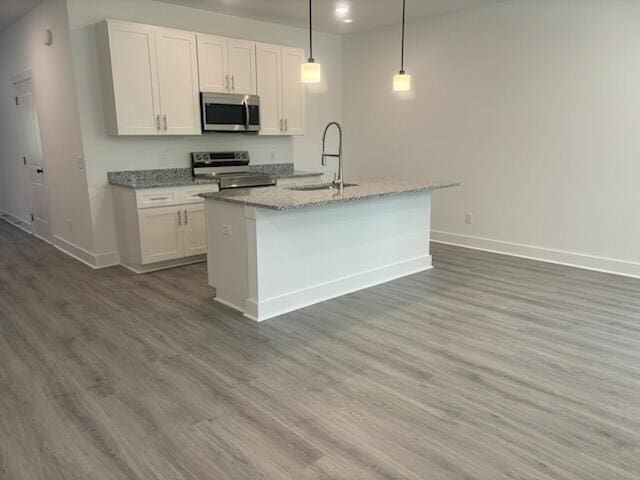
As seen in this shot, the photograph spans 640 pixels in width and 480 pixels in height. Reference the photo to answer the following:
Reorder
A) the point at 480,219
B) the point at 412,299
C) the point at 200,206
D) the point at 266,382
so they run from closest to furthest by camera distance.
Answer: the point at 266,382 → the point at 412,299 → the point at 200,206 → the point at 480,219

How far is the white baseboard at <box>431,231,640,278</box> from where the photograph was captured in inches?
176

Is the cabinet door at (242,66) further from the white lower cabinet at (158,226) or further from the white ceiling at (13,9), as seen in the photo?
the white ceiling at (13,9)

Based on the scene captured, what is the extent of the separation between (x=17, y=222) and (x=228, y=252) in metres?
5.36

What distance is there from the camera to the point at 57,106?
503 centimetres

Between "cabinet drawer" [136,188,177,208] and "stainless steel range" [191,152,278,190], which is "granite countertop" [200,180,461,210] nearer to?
"cabinet drawer" [136,188,177,208]

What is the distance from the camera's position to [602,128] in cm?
442

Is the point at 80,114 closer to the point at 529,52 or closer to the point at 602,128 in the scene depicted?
the point at 529,52

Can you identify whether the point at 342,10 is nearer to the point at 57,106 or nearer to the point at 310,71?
the point at 310,71

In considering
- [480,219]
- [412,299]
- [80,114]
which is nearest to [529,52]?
[480,219]

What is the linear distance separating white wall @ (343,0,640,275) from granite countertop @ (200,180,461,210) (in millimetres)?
1405

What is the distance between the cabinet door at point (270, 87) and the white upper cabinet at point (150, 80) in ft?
2.74

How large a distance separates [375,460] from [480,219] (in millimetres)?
4103

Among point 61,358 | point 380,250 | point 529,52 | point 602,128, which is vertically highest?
point 529,52

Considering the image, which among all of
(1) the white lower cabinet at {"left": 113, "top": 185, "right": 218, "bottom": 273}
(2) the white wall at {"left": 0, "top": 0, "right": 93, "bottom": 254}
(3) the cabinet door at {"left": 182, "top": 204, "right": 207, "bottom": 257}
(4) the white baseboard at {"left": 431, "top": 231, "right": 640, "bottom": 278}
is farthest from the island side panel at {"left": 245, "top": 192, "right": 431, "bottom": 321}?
(2) the white wall at {"left": 0, "top": 0, "right": 93, "bottom": 254}
